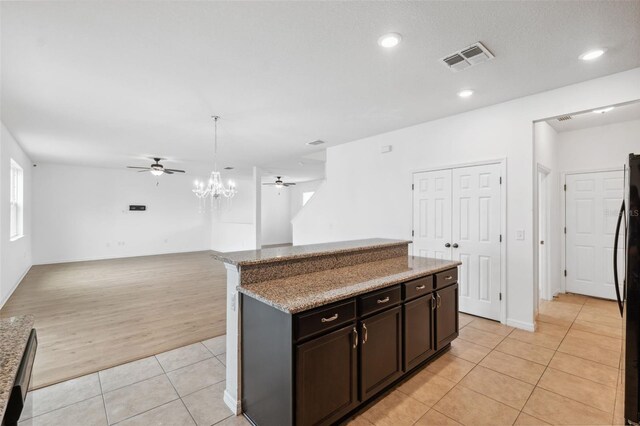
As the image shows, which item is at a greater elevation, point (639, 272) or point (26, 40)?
point (26, 40)

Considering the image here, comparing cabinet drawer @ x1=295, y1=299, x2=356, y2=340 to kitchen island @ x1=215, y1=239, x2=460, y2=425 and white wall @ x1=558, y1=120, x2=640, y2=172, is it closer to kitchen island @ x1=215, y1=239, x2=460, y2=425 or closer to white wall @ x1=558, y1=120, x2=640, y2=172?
kitchen island @ x1=215, y1=239, x2=460, y2=425

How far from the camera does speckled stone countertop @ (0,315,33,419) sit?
85 cm

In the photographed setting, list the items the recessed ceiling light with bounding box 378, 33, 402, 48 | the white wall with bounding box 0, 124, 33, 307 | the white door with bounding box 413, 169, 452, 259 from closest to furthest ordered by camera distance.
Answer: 1. the recessed ceiling light with bounding box 378, 33, 402, 48
2. the white door with bounding box 413, 169, 452, 259
3. the white wall with bounding box 0, 124, 33, 307

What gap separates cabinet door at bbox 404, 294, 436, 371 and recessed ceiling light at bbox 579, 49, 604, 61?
2.52 meters

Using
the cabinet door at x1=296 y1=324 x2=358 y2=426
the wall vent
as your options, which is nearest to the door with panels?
the wall vent

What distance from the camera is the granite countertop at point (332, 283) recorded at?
71.5 inches

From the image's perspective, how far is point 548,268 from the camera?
4.78 m

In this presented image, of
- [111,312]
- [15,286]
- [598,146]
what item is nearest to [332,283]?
[111,312]

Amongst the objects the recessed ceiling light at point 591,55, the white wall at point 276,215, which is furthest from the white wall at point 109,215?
the recessed ceiling light at point 591,55

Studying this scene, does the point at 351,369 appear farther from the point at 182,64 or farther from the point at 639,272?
the point at 182,64

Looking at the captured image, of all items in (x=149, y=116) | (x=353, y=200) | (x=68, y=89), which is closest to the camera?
(x=68, y=89)

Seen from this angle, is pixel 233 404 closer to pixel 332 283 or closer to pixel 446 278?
pixel 332 283

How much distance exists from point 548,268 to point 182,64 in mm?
5768

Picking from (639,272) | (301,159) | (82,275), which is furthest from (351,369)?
(82,275)
